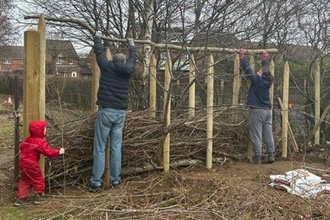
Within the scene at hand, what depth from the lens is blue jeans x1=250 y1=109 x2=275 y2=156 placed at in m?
7.23

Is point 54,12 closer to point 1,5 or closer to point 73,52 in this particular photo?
point 73,52

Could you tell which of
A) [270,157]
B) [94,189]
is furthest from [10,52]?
[94,189]

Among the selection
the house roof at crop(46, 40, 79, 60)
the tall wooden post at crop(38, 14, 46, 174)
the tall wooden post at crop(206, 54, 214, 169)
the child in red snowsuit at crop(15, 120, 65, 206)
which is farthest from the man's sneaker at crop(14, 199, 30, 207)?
the house roof at crop(46, 40, 79, 60)

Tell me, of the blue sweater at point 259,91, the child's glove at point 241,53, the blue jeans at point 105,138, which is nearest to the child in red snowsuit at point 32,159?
the blue jeans at point 105,138

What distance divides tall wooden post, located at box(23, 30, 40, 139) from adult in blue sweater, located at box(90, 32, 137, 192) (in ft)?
2.71

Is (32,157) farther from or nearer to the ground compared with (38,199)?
farther from the ground

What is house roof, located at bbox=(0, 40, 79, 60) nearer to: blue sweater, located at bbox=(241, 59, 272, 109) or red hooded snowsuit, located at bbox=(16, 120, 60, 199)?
blue sweater, located at bbox=(241, 59, 272, 109)

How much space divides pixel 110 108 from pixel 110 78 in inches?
17.0

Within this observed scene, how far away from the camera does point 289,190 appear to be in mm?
5289

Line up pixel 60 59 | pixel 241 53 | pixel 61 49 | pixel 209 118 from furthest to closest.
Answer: pixel 61 49
pixel 60 59
pixel 241 53
pixel 209 118

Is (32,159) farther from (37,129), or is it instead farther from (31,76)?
(31,76)

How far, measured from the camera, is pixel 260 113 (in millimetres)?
7238

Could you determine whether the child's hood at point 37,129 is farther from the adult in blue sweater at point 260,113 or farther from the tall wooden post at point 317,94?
the tall wooden post at point 317,94

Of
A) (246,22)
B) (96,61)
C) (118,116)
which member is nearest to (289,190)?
(118,116)
